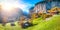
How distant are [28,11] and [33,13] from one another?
0.06m

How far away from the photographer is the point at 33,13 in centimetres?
150

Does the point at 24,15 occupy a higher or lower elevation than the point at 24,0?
lower

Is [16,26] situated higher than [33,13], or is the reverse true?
[33,13]

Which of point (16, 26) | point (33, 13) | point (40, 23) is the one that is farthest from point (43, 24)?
point (16, 26)

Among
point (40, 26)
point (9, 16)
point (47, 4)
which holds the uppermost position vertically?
point (47, 4)

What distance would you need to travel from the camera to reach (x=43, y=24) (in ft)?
4.79

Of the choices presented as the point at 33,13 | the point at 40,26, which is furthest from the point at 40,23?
the point at 33,13

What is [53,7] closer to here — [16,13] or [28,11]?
[28,11]

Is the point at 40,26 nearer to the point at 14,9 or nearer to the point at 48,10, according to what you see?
the point at 48,10

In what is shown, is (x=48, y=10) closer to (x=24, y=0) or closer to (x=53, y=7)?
(x=53, y=7)

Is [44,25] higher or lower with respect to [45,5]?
lower

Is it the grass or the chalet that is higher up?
the chalet

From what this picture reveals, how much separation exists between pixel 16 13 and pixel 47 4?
1.20 feet

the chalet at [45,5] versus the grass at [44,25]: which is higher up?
the chalet at [45,5]
